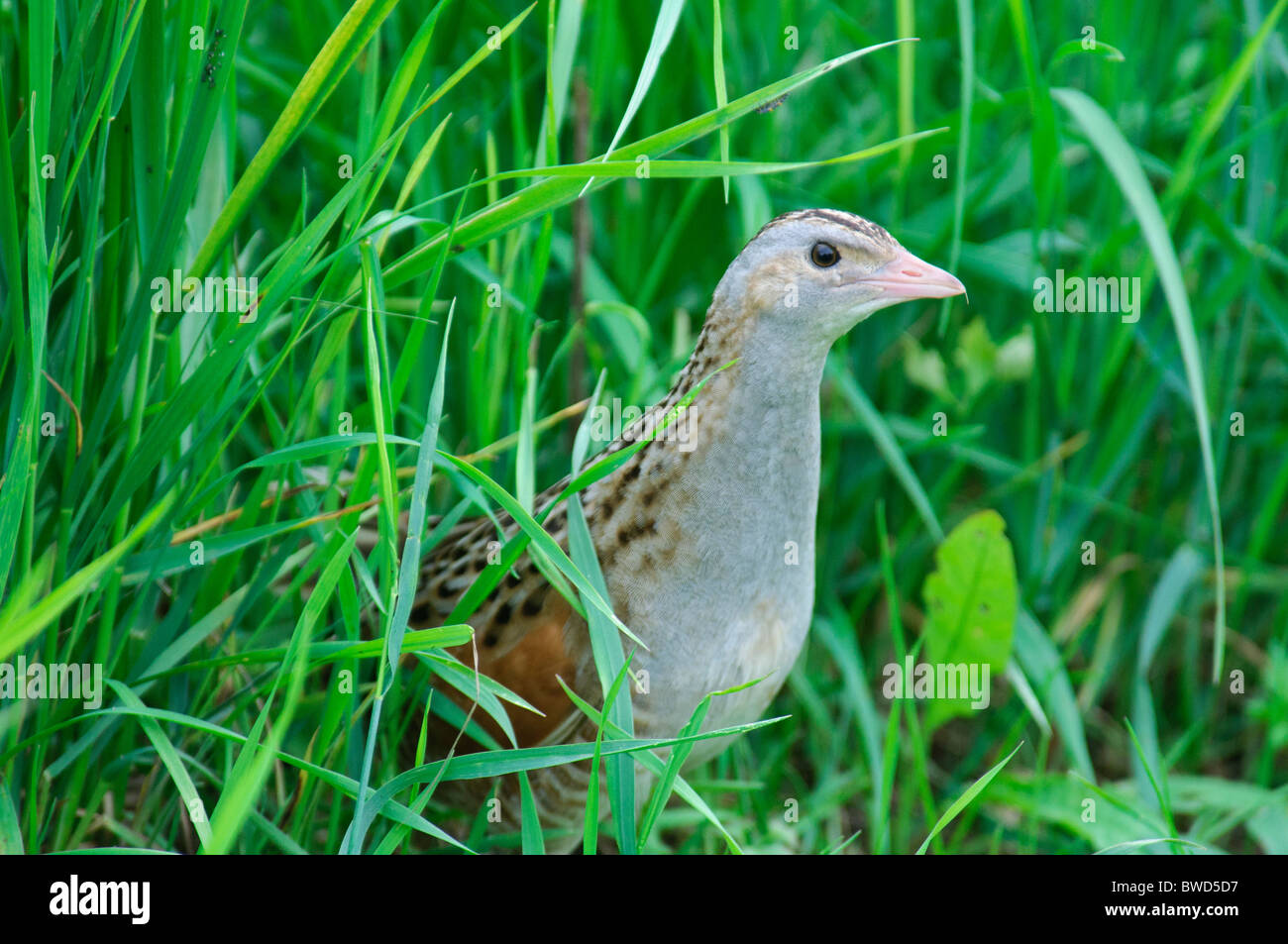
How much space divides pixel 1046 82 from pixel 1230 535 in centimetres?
131

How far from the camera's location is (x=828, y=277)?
6.36 feet

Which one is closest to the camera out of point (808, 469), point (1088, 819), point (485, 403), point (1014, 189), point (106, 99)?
point (106, 99)

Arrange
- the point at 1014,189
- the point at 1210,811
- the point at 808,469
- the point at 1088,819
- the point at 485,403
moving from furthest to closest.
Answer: the point at 1014,189, the point at 1210,811, the point at 1088,819, the point at 485,403, the point at 808,469

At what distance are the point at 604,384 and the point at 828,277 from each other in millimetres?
860

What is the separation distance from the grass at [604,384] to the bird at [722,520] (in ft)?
0.51

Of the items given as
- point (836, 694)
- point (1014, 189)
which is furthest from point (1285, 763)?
point (1014, 189)

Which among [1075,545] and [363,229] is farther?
[1075,545]

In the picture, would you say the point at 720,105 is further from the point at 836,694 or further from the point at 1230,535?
the point at 1230,535

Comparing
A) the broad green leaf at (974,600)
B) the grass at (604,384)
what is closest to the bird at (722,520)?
the grass at (604,384)

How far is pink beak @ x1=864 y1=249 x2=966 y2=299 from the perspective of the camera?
1936mm

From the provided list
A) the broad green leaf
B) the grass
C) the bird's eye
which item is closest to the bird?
the bird's eye

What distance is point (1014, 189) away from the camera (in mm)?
2869

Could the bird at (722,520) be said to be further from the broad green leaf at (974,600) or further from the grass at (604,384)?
the broad green leaf at (974,600)

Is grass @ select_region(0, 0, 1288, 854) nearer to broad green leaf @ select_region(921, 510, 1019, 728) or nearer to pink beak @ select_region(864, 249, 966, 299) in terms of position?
broad green leaf @ select_region(921, 510, 1019, 728)
